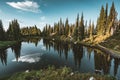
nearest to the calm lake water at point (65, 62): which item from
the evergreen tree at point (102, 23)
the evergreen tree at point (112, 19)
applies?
the evergreen tree at point (112, 19)

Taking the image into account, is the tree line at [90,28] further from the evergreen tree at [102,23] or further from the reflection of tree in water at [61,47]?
the reflection of tree in water at [61,47]

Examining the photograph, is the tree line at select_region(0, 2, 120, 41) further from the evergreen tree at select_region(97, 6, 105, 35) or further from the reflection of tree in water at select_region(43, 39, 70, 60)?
the reflection of tree in water at select_region(43, 39, 70, 60)

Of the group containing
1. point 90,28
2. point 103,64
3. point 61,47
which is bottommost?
point 103,64

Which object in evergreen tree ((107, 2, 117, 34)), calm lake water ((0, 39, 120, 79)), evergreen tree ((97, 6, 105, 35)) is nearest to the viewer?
calm lake water ((0, 39, 120, 79))

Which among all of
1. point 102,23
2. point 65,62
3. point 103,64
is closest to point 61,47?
point 65,62

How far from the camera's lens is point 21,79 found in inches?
709

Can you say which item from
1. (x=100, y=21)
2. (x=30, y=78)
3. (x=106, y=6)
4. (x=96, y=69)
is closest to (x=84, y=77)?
(x=30, y=78)

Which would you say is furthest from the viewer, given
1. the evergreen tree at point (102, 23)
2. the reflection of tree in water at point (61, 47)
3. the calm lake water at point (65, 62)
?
the evergreen tree at point (102, 23)

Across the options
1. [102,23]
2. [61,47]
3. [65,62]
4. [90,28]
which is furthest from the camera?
[90,28]

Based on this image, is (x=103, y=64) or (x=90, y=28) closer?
(x=103, y=64)

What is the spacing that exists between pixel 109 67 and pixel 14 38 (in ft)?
246

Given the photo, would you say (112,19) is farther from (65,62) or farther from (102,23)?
(65,62)

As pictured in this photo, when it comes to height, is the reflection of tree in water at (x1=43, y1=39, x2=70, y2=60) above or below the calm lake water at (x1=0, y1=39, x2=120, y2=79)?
above

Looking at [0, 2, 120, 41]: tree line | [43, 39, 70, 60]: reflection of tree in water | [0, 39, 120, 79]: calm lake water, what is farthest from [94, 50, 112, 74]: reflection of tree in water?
[0, 2, 120, 41]: tree line
